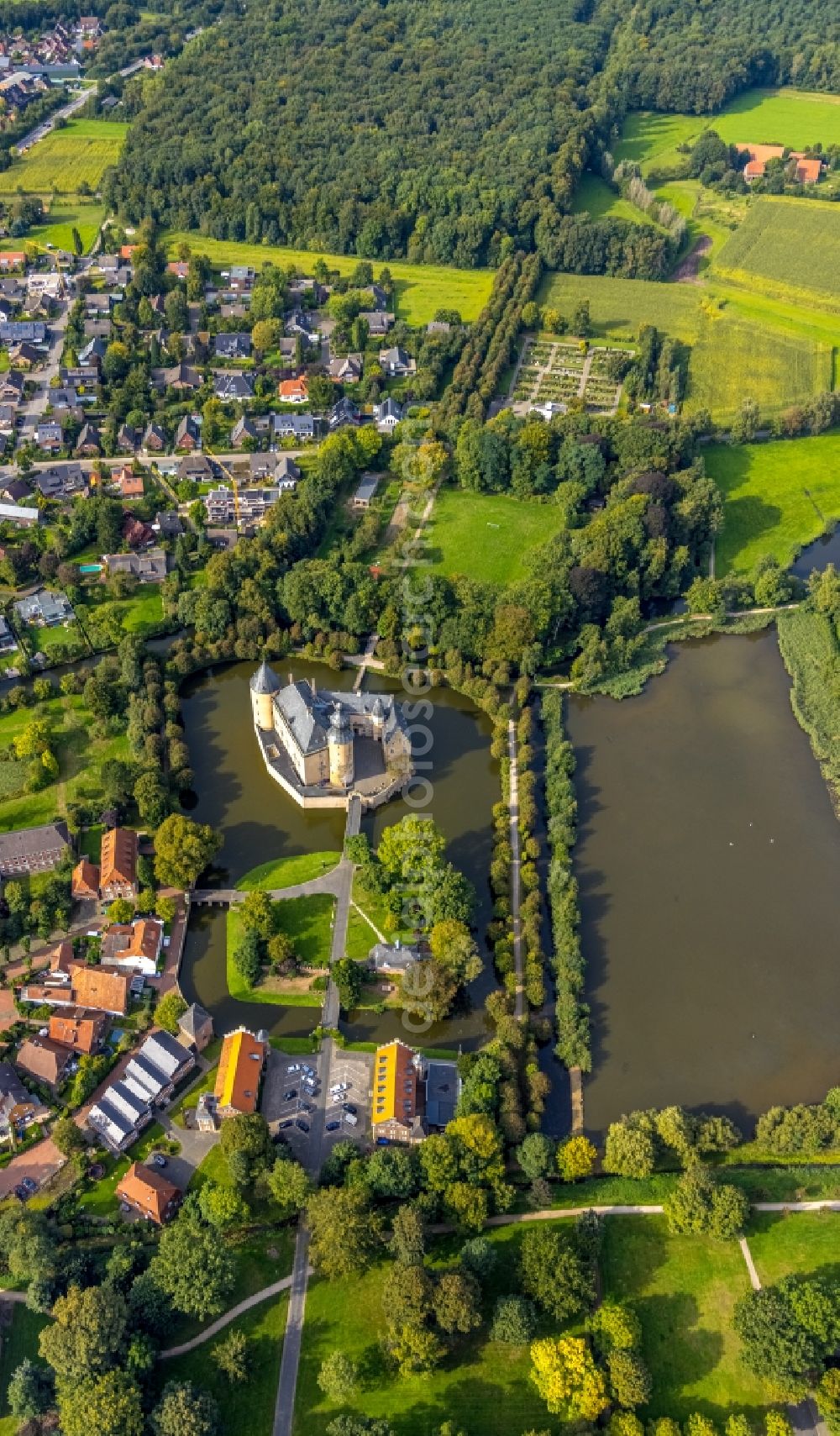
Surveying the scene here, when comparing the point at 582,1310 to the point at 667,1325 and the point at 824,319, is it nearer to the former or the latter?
the point at 667,1325

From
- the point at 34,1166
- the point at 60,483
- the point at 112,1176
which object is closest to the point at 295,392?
the point at 60,483

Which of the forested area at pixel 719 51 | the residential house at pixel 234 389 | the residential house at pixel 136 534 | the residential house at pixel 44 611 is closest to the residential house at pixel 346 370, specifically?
the residential house at pixel 234 389

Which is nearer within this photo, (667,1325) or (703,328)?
(667,1325)

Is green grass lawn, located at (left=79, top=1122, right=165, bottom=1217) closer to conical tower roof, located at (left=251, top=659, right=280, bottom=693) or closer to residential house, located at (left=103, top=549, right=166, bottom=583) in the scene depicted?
conical tower roof, located at (left=251, top=659, right=280, bottom=693)

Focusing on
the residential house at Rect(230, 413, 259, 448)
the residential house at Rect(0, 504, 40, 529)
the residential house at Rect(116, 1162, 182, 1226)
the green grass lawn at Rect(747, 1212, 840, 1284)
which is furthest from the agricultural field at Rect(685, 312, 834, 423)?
the residential house at Rect(116, 1162, 182, 1226)

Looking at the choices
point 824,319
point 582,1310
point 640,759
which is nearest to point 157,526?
point 640,759

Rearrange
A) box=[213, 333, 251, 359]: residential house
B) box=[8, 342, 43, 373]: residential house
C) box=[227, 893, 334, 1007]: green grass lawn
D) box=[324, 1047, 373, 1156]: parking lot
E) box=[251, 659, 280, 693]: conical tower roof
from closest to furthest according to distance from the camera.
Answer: box=[324, 1047, 373, 1156]: parking lot → box=[227, 893, 334, 1007]: green grass lawn → box=[251, 659, 280, 693]: conical tower roof → box=[8, 342, 43, 373]: residential house → box=[213, 333, 251, 359]: residential house

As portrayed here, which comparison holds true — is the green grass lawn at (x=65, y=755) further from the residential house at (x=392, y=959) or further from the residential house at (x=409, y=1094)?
the residential house at (x=409, y=1094)
